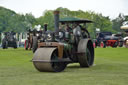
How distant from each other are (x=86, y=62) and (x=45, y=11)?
10631 centimetres

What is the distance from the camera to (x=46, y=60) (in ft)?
42.2

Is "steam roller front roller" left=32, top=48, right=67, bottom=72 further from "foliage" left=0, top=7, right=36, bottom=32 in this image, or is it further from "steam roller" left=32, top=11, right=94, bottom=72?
"foliage" left=0, top=7, right=36, bottom=32

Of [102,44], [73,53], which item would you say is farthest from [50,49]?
[102,44]

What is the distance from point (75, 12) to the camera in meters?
119

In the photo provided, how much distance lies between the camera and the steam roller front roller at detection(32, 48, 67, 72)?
12.9m

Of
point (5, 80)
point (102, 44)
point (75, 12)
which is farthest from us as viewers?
point (75, 12)

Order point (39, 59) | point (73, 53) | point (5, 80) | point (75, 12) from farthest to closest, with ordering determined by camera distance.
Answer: point (75, 12), point (73, 53), point (39, 59), point (5, 80)

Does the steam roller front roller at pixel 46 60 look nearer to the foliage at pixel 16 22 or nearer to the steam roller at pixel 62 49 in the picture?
the steam roller at pixel 62 49

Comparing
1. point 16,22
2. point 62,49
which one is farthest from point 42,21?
point 62,49

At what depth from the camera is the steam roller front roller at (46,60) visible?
12891 millimetres

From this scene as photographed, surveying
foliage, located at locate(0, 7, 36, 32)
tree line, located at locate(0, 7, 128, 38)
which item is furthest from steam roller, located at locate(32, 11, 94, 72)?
foliage, located at locate(0, 7, 36, 32)

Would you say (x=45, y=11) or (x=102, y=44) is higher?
(x=45, y=11)

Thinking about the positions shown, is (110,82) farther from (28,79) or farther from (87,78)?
(28,79)

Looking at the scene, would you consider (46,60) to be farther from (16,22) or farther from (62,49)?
(16,22)
